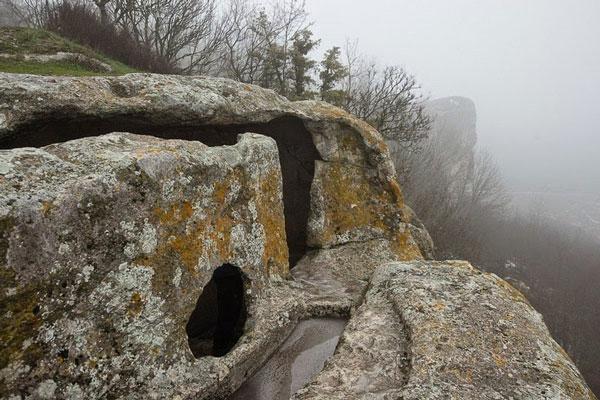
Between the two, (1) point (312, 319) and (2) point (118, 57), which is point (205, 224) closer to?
(1) point (312, 319)

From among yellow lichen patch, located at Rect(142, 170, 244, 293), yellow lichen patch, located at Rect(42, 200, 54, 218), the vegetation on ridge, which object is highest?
the vegetation on ridge

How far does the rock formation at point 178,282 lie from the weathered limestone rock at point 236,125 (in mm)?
27

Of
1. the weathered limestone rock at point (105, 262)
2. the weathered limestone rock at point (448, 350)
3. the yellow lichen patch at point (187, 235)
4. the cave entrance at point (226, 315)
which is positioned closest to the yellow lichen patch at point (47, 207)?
the weathered limestone rock at point (105, 262)

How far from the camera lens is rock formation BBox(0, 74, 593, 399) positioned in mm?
2615

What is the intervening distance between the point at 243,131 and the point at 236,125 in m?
0.21

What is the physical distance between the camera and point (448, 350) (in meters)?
3.22

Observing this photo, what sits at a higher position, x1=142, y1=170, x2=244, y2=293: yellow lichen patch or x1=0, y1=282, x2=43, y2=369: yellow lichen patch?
x1=142, y1=170, x2=244, y2=293: yellow lichen patch

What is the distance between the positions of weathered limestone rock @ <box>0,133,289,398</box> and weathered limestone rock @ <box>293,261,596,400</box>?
55.0 inches

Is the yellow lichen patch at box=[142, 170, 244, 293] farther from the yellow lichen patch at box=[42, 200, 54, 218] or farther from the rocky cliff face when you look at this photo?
the rocky cliff face

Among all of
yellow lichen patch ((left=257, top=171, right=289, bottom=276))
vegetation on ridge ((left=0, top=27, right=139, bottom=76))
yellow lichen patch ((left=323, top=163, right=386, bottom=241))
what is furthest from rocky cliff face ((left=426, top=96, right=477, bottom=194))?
yellow lichen patch ((left=257, top=171, right=289, bottom=276))

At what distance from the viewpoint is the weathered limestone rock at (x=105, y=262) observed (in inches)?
98.1

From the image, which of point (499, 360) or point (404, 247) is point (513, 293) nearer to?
point (499, 360)

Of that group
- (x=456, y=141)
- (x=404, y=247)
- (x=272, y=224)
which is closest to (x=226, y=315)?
(x=272, y=224)

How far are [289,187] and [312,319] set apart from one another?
10.5 feet
